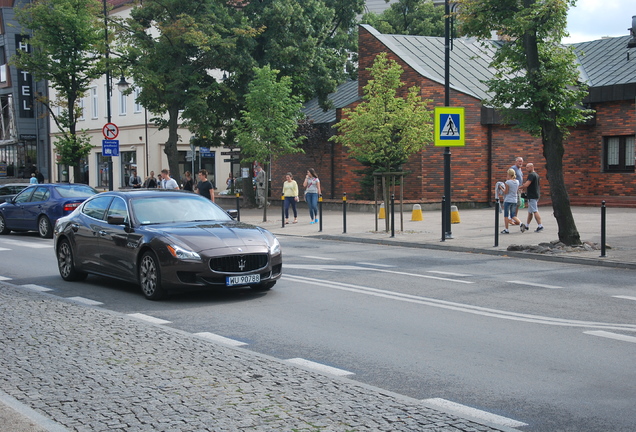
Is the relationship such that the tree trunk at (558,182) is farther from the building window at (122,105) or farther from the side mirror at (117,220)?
the building window at (122,105)

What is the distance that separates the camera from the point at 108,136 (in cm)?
2902

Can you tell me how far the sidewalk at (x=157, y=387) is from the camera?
4.81m

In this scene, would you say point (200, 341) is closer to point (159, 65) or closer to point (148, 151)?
point (159, 65)

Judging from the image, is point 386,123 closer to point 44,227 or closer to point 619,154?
point 44,227

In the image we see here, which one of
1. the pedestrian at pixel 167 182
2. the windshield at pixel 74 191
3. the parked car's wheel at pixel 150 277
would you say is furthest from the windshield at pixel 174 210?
the pedestrian at pixel 167 182

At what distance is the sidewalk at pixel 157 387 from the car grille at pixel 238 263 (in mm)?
1551

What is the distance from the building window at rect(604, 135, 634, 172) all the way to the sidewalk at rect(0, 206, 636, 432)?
2782 cm

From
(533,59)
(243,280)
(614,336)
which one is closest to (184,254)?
(243,280)

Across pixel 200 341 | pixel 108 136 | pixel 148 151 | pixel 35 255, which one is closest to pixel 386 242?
pixel 35 255

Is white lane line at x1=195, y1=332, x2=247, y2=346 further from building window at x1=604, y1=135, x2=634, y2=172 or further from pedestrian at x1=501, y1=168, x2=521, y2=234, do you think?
building window at x1=604, y1=135, x2=634, y2=172

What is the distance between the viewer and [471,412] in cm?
520

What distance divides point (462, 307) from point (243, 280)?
2.84 m

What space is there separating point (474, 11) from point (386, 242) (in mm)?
5840

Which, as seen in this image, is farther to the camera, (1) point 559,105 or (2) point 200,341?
(1) point 559,105
